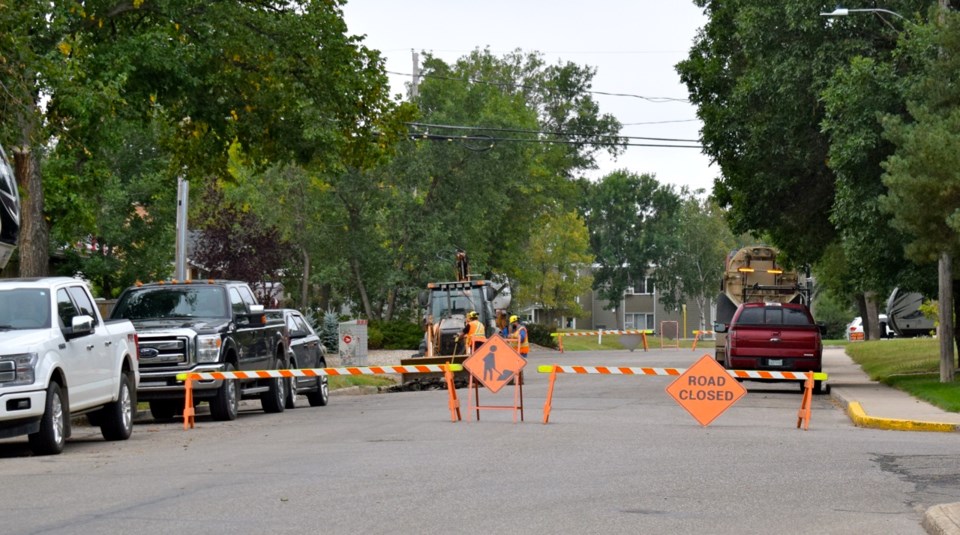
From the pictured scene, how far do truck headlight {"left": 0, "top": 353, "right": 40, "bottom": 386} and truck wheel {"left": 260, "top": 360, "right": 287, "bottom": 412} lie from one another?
8947mm

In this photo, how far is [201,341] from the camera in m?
22.5

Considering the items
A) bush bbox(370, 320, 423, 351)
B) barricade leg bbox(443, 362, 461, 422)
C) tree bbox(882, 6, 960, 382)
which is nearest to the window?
bush bbox(370, 320, 423, 351)

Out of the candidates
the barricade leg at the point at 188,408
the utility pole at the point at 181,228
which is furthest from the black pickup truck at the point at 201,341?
the utility pole at the point at 181,228

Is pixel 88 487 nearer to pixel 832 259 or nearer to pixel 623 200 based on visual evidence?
pixel 832 259

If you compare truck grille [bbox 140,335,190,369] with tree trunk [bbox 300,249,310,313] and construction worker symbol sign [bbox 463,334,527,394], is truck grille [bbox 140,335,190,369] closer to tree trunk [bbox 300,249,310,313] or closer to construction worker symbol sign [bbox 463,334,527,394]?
construction worker symbol sign [bbox 463,334,527,394]

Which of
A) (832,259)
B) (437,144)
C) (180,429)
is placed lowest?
(180,429)

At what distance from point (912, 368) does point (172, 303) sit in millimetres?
21103

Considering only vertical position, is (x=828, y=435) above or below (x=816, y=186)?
below

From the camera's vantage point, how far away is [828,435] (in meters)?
19.0

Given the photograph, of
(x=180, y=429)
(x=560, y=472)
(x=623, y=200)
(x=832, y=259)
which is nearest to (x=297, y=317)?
(x=180, y=429)

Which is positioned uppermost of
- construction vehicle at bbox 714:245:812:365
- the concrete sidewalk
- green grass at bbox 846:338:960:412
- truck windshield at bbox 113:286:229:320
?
construction vehicle at bbox 714:245:812:365

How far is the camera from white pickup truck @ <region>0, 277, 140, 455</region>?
53.0ft

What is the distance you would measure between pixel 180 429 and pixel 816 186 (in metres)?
18.3

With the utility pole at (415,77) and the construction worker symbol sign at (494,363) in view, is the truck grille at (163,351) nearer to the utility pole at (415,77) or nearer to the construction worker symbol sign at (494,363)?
the construction worker symbol sign at (494,363)
